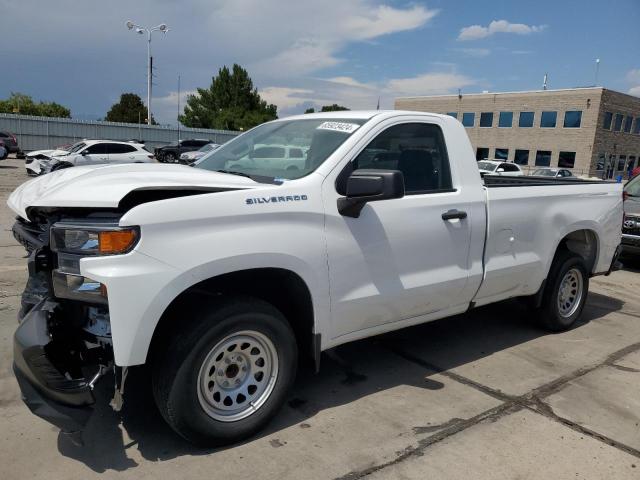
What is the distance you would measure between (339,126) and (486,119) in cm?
5900

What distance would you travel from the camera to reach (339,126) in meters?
3.77

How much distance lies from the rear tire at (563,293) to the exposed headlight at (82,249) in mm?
4083

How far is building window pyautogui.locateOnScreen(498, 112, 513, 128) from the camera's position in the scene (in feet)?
185

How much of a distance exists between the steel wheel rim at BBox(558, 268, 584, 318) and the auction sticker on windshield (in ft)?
9.62

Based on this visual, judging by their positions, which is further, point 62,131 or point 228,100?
point 228,100

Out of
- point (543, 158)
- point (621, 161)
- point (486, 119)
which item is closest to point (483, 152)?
point (486, 119)

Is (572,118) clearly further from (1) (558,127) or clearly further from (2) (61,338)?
(2) (61,338)

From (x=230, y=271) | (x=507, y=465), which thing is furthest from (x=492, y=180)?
(x=230, y=271)

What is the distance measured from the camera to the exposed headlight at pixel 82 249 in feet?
8.57

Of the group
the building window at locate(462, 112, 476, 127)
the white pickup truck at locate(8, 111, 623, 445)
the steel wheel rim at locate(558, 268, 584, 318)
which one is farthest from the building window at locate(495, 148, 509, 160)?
the white pickup truck at locate(8, 111, 623, 445)

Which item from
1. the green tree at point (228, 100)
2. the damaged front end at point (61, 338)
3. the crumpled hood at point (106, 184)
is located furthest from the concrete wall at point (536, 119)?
the damaged front end at point (61, 338)

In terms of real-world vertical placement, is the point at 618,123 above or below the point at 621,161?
above

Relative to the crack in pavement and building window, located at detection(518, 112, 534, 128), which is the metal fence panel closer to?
the crack in pavement

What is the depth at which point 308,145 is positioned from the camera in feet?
12.2
